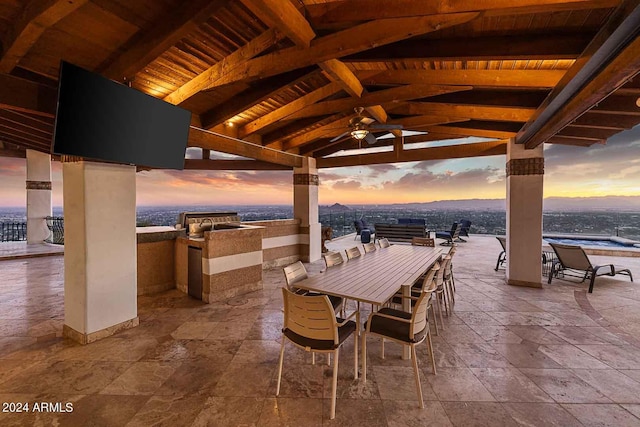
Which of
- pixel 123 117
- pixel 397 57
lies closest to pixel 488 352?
pixel 397 57

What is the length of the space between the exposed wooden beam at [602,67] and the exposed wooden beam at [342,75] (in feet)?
6.61

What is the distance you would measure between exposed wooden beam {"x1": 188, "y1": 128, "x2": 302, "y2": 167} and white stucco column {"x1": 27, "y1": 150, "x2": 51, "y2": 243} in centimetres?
769

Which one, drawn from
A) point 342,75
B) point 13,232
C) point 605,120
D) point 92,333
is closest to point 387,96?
point 342,75

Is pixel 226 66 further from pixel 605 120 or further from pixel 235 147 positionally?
pixel 605 120

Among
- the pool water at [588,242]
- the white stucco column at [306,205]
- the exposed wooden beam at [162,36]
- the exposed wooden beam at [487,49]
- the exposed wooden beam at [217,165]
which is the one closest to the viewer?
the exposed wooden beam at [162,36]

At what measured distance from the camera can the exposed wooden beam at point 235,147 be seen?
14.2 feet

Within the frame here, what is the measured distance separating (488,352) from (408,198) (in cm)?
1279

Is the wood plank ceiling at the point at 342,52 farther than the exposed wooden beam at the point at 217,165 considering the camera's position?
No

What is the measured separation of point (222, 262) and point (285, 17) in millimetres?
3473

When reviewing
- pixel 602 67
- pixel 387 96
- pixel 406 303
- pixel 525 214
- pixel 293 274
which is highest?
pixel 387 96

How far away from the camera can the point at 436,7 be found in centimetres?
172

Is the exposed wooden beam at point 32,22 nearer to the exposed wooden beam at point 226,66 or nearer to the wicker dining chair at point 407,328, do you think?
the exposed wooden beam at point 226,66

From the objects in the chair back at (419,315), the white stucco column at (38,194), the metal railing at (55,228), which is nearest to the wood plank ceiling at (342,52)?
the chair back at (419,315)

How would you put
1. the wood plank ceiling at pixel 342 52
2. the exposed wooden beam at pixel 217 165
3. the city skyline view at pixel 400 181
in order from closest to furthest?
the wood plank ceiling at pixel 342 52, the exposed wooden beam at pixel 217 165, the city skyline view at pixel 400 181
